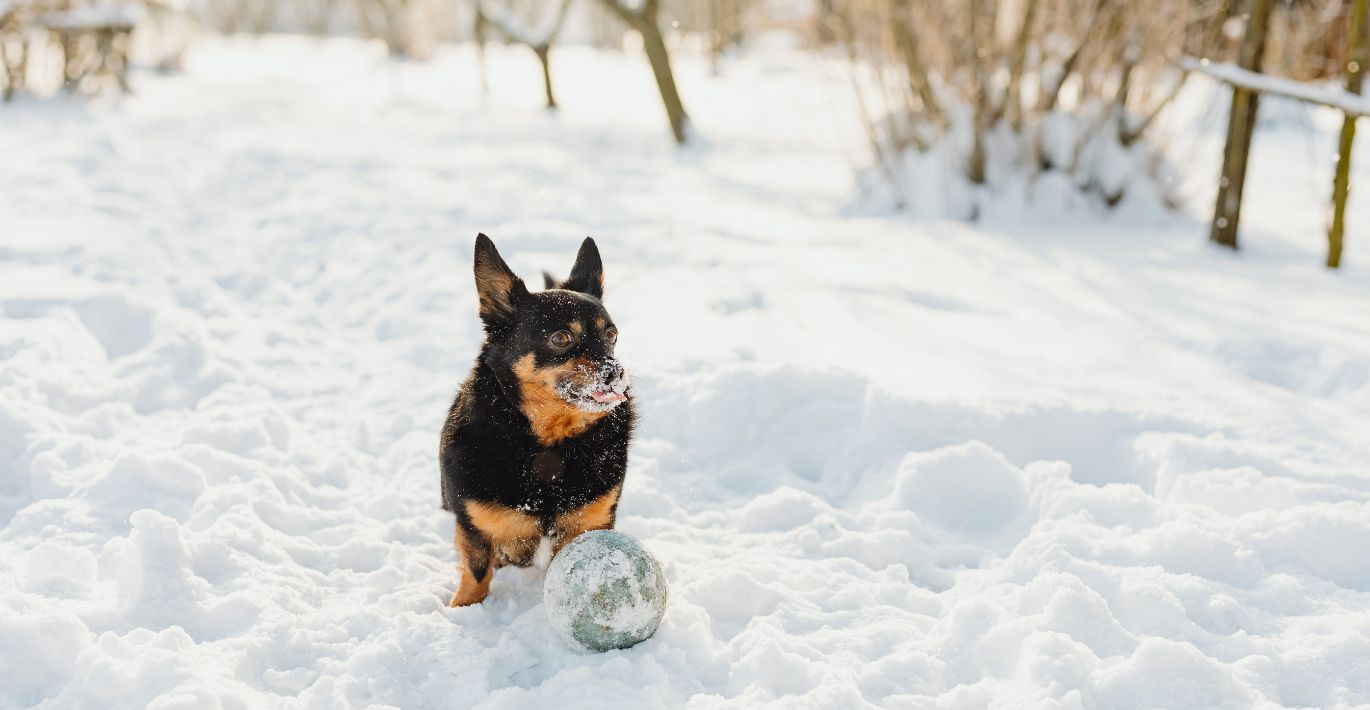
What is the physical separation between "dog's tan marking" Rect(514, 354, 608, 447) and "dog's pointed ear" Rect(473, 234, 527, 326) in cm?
21

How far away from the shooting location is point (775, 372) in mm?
4449

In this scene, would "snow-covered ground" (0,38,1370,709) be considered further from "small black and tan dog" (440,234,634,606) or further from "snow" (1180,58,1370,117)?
"snow" (1180,58,1370,117)

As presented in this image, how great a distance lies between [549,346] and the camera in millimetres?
2906

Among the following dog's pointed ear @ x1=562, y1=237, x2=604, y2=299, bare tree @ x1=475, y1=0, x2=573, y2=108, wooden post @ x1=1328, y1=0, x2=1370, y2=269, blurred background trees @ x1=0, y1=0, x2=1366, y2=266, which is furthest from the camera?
bare tree @ x1=475, y1=0, x2=573, y2=108

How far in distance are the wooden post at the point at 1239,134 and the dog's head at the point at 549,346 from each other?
5.50 metres

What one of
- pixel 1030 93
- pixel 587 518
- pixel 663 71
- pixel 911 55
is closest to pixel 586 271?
pixel 587 518

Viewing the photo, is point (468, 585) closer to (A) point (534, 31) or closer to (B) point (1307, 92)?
(B) point (1307, 92)

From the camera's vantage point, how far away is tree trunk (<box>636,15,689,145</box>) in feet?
37.9

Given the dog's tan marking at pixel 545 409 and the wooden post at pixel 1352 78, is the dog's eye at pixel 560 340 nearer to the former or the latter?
the dog's tan marking at pixel 545 409

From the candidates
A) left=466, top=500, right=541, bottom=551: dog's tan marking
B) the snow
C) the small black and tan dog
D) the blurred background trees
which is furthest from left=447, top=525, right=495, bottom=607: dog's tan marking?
the blurred background trees

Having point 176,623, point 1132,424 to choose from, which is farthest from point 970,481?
point 176,623

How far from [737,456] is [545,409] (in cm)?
141

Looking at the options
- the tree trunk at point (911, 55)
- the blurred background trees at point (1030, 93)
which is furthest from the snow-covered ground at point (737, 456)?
the tree trunk at point (911, 55)

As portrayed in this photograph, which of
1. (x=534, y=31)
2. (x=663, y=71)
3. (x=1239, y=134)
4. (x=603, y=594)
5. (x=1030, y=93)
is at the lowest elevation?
(x=603, y=594)
